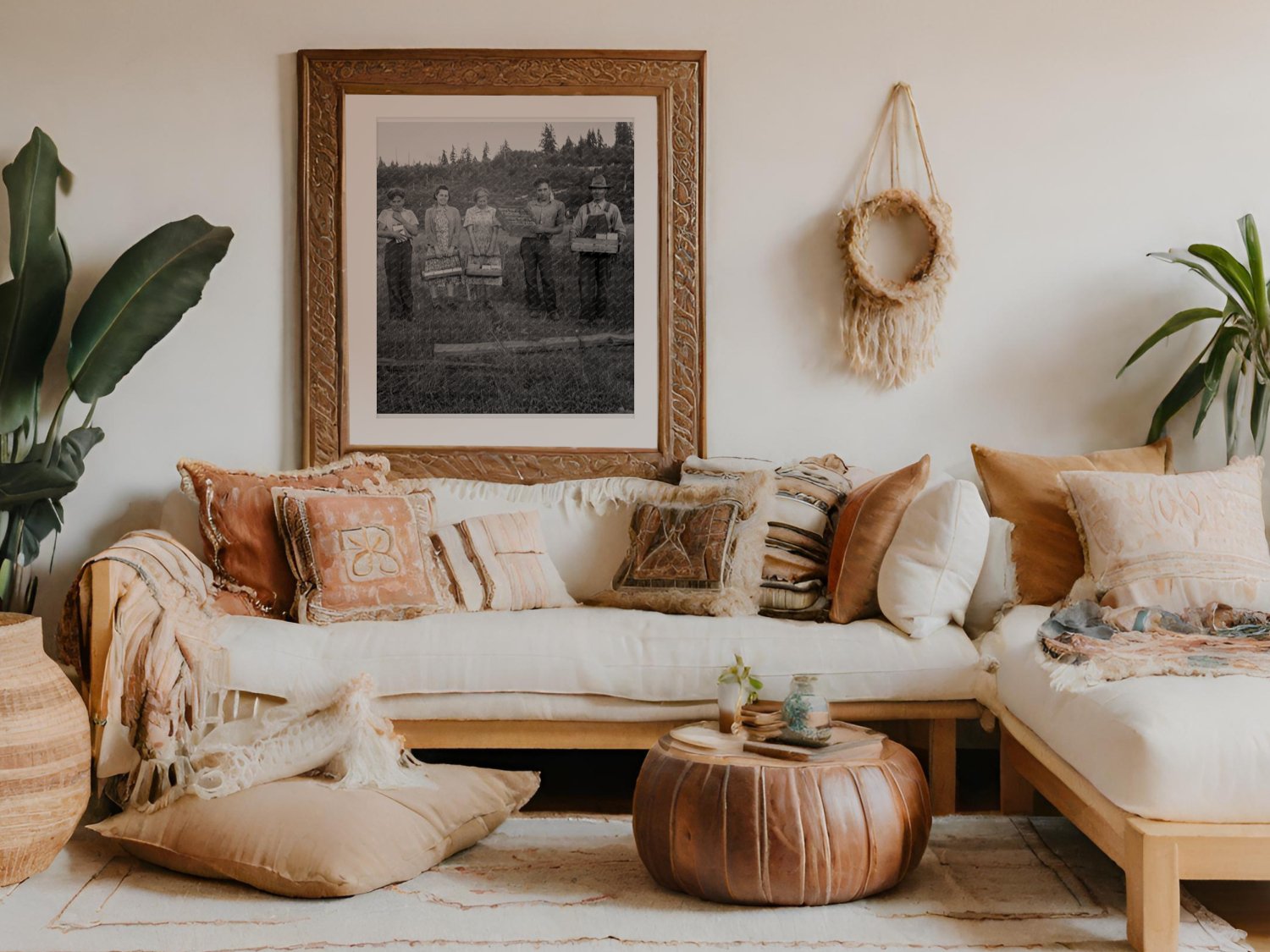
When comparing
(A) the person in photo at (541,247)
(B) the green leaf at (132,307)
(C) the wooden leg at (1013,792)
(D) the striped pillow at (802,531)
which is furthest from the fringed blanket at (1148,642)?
(B) the green leaf at (132,307)

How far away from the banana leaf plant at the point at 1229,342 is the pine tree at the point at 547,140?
1.93 meters

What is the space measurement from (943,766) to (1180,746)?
3.22 feet

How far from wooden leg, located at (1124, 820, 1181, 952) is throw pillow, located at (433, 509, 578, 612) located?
176cm

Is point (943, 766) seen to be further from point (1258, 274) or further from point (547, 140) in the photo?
point (547, 140)

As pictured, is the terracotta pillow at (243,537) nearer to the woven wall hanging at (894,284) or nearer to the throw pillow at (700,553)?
the throw pillow at (700,553)

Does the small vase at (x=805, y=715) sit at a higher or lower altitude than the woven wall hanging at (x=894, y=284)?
lower

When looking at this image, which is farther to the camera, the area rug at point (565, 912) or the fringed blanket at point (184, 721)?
the fringed blanket at point (184, 721)

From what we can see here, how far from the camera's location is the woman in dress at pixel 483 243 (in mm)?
3730

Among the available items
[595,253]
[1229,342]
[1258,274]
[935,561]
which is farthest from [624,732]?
[1258,274]

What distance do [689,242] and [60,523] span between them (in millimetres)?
2108

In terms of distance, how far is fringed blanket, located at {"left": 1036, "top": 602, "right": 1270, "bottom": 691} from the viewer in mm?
2361

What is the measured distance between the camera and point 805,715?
2318 millimetres

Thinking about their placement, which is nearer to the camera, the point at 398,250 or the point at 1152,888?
the point at 1152,888

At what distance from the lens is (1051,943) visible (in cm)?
210
